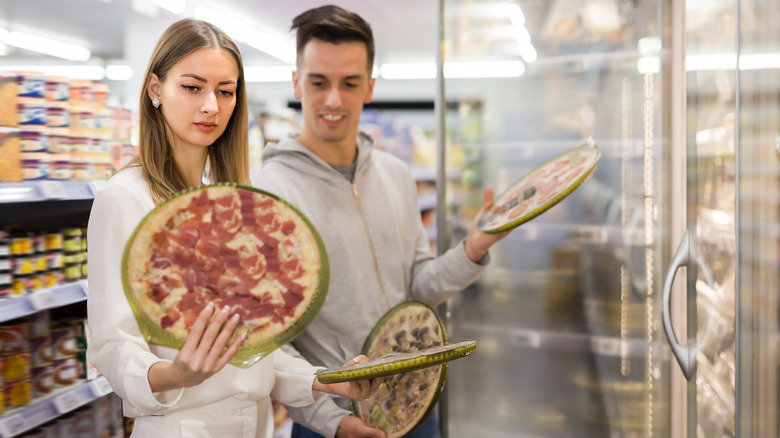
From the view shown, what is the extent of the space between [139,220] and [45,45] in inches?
282

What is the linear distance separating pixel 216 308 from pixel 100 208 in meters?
0.34

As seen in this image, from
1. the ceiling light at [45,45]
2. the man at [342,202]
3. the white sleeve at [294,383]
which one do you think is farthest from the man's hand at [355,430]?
the ceiling light at [45,45]

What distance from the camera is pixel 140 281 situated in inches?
38.7

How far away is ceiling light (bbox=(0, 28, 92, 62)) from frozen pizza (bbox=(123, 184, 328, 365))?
673 centimetres

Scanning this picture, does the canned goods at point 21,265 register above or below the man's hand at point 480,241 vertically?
below

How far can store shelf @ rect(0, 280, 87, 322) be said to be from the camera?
1.65m

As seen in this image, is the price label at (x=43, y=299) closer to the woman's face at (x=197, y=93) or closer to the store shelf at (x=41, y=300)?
the store shelf at (x=41, y=300)

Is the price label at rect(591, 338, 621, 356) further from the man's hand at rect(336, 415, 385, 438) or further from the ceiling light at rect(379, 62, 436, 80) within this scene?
the ceiling light at rect(379, 62, 436, 80)

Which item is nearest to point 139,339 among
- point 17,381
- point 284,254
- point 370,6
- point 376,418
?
point 284,254

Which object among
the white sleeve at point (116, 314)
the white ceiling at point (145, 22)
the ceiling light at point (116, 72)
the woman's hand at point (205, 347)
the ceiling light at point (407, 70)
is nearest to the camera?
the woman's hand at point (205, 347)

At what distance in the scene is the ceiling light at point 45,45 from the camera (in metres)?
6.42

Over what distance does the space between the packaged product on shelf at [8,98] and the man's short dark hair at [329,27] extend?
96 cm

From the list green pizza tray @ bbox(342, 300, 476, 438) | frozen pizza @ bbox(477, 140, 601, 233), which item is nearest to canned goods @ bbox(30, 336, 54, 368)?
green pizza tray @ bbox(342, 300, 476, 438)

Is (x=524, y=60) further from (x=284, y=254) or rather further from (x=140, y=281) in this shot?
(x=140, y=281)
